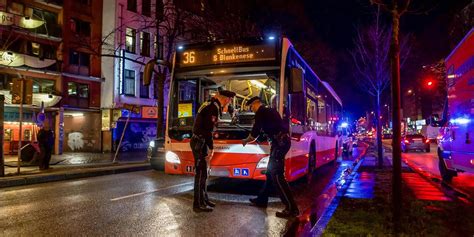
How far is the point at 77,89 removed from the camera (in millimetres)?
29562

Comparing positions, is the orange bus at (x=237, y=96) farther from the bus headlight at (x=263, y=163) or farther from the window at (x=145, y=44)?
the window at (x=145, y=44)

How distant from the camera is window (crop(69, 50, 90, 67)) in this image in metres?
29.4

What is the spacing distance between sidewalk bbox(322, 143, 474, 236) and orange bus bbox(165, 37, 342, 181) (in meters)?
1.59

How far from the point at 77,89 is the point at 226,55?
2378 centimetres

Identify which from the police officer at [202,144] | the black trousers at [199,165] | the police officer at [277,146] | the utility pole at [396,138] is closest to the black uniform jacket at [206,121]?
the police officer at [202,144]

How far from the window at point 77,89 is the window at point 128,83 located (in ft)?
9.08

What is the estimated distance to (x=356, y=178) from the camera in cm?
1215

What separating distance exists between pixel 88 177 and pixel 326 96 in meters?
8.87

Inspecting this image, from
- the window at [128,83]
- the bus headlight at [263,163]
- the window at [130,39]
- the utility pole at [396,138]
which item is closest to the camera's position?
the utility pole at [396,138]

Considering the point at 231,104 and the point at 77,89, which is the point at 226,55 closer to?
the point at 231,104

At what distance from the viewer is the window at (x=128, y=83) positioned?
31.4 meters

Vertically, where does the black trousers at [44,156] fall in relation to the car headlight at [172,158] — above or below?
below

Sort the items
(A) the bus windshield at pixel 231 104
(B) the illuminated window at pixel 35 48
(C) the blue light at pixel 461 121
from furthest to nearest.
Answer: (B) the illuminated window at pixel 35 48, (C) the blue light at pixel 461 121, (A) the bus windshield at pixel 231 104

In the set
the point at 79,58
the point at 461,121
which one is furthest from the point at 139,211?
the point at 79,58
